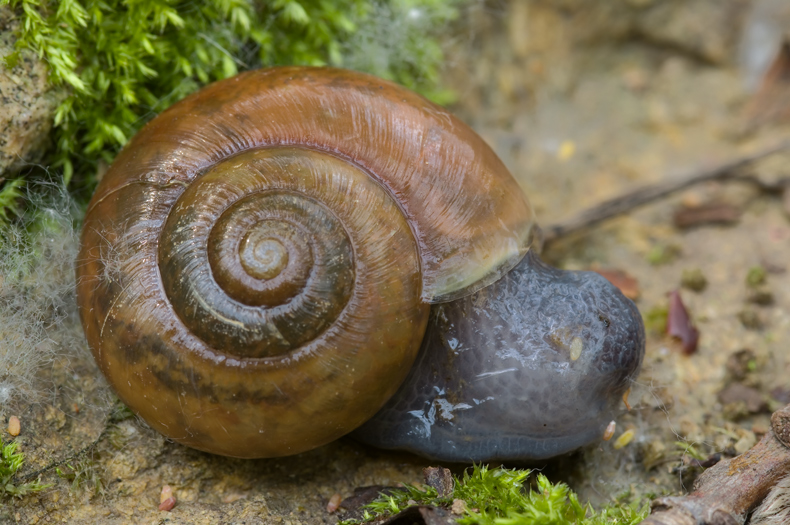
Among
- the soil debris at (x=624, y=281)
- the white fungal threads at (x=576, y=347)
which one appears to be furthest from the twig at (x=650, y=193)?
the white fungal threads at (x=576, y=347)

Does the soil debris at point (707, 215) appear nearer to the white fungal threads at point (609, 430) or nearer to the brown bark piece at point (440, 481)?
the white fungal threads at point (609, 430)

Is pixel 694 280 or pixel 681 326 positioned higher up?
pixel 694 280

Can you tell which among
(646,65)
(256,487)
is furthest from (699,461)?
(646,65)

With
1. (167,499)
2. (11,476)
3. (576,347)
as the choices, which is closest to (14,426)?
(11,476)

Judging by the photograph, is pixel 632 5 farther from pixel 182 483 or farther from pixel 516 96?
pixel 182 483

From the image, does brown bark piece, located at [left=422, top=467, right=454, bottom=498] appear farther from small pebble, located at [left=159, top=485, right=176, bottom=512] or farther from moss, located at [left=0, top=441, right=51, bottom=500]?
moss, located at [left=0, top=441, right=51, bottom=500]

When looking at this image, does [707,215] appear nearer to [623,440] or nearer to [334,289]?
[623,440]

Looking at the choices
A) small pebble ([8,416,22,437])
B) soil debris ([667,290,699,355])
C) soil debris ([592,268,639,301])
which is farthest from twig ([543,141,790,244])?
small pebble ([8,416,22,437])
